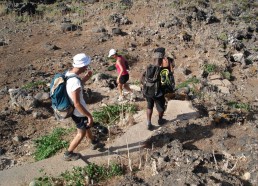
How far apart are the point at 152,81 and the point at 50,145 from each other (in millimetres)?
2339

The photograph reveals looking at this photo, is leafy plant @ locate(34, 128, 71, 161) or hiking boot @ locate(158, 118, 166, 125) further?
hiking boot @ locate(158, 118, 166, 125)

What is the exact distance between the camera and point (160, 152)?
244 inches

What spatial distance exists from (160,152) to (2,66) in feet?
28.8

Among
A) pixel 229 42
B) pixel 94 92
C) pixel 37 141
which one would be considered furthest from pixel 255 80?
pixel 37 141

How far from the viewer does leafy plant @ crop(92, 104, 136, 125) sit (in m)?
7.65

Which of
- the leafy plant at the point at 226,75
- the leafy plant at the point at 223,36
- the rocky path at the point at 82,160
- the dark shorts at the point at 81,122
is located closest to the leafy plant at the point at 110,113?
the rocky path at the point at 82,160

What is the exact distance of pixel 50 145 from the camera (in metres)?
6.90

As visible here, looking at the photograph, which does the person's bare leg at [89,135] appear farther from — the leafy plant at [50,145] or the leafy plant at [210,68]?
the leafy plant at [210,68]

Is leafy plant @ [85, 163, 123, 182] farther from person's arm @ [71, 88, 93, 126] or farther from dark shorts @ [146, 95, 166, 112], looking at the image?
dark shorts @ [146, 95, 166, 112]

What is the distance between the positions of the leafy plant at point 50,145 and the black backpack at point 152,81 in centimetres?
189

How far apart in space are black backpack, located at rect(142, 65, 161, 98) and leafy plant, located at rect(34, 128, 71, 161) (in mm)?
1893

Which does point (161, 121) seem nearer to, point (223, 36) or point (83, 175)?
point (83, 175)

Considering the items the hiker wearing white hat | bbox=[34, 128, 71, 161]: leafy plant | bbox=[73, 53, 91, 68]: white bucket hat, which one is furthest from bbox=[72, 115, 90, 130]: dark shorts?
bbox=[34, 128, 71, 161]: leafy plant

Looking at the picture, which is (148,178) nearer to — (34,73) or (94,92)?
(94,92)
